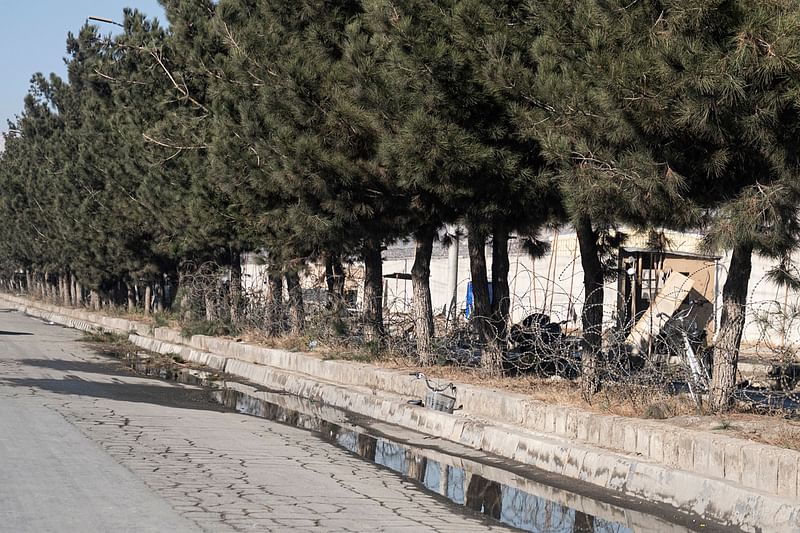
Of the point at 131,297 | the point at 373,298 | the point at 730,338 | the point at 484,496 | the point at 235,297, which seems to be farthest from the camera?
the point at 131,297

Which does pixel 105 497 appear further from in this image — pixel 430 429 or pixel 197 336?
pixel 197 336

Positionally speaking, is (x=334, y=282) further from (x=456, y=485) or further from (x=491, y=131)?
(x=456, y=485)

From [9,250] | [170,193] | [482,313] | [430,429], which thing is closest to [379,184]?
[482,313]

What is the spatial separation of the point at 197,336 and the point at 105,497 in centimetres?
2010

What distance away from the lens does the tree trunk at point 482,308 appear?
15.4m

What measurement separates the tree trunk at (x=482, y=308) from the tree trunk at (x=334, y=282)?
12.4 ft

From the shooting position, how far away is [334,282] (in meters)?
24.5

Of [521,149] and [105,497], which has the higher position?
[521,149]

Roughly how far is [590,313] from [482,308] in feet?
9.61

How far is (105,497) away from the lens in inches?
302

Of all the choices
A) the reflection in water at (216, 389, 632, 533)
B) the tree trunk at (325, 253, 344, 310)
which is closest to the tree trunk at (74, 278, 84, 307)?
the tree trunk at (325, 253, 344, 310)

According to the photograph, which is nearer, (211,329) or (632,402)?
(632,402)

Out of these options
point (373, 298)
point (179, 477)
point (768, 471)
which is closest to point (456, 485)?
point (179, 477)

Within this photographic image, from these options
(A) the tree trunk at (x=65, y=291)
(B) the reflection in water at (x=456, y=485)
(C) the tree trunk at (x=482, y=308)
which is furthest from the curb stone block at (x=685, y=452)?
(A) the tree trunk at (x=65, y=291)
